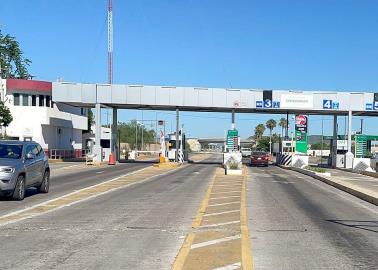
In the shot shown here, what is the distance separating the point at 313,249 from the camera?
920 cm

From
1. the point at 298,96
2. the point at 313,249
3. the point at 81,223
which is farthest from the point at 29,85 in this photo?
the point at 313,249

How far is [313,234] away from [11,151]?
10.1 m

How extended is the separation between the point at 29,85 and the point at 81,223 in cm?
4559

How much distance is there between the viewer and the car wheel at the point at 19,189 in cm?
1627

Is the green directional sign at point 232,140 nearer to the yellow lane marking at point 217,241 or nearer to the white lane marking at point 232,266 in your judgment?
the yellow lane marking at point 217,241

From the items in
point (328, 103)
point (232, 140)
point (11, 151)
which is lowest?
point (11, 151)

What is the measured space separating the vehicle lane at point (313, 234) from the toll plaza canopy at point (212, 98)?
1368 inches

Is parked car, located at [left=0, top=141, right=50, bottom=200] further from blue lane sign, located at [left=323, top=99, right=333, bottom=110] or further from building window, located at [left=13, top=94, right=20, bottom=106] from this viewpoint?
blue lane sign, located at [left=323, top=99, right=333, bottom=110]

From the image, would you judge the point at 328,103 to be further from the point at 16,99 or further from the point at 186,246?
the point at 186,246

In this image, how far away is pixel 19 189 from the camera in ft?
53.9

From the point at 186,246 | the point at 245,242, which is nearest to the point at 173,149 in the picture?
the point at 245,242

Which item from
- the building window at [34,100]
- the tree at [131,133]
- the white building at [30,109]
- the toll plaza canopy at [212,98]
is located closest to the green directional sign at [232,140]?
the toll plaza canopy at [212,98]

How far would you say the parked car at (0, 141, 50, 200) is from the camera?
15922 mm

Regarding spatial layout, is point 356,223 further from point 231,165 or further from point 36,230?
point 231,165
